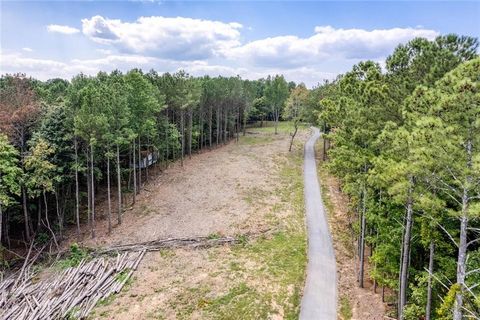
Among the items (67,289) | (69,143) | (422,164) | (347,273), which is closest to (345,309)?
(347,273)

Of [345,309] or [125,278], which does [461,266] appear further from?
[125,278]

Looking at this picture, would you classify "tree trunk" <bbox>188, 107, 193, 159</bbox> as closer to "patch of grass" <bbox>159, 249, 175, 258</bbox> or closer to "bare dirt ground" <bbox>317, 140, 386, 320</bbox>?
"bare dirt ground" <bbox>317, 140, 386, 320</bbox>

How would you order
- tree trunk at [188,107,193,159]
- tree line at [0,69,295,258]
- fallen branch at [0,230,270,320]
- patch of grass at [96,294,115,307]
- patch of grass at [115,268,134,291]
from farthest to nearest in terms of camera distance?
1. tree trunk at [188,107,193,159]
2. tree line at [0,69,295,258]
3. patch of grass at [115,268,134,291]
4. patch of grass at [96,294,115,307]
5. fallen branch at [0,230,270,320]

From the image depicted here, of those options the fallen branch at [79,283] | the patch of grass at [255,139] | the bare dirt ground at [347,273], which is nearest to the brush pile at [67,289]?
the fallen branch at [79,283]

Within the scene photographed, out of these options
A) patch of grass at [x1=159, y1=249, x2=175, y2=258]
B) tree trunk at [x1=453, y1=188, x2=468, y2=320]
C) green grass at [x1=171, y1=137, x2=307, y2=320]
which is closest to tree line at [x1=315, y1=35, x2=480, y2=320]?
tree trunk at [x1=453, y1=188, x2=468, y2=320]

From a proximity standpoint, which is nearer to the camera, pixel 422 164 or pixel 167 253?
pixel 422 164
